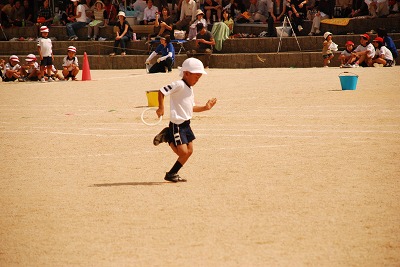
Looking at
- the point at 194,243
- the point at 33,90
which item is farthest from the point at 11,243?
the point at 33,90

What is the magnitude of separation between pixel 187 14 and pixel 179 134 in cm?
1870

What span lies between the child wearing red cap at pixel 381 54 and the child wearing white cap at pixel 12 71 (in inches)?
384

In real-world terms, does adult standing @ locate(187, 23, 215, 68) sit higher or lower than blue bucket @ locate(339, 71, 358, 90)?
lower

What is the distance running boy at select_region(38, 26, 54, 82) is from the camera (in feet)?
71.7

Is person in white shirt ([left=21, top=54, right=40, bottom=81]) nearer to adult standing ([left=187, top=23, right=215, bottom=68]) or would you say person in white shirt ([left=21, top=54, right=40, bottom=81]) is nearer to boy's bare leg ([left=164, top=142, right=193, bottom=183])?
adult standing ([left=187, top=23, right=215, bottom=68])

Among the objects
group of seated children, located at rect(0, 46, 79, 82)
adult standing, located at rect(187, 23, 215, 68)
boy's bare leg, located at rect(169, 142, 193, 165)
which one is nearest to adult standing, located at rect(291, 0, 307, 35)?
adult standing, located at rect(187, 23, 215, 68)

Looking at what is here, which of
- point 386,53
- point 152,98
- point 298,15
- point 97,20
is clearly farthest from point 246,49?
point 152,98

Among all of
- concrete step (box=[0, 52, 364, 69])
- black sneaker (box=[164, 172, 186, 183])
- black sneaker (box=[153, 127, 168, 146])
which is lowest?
concrete step (box=[0, 52, 364, 69])

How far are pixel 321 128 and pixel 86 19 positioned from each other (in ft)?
57.8

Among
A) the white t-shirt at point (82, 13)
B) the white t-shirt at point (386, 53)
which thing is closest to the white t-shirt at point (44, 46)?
the white t-shirt at point (82, 13)

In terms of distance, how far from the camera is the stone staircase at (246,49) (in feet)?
79.5

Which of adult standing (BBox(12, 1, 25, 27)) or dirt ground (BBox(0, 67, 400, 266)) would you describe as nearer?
dirt ground (BBox(0, 67, 400, 266))

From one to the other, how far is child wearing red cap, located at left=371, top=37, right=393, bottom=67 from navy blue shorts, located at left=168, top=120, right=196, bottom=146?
14.8 m

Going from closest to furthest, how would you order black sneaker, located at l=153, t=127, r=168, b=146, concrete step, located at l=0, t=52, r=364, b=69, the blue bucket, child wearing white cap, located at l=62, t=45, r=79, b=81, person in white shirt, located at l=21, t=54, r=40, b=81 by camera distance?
black sneaker, located at l=153, t=127, r=168, b=146 < the blue bucket < child wearing white cap, located at l=62, t=45, r=79, b=81 < person in white shirt, located at l=21, t=54, r=40, b=81 < concrete step, located at l=0, t=52, r=364, b=69
